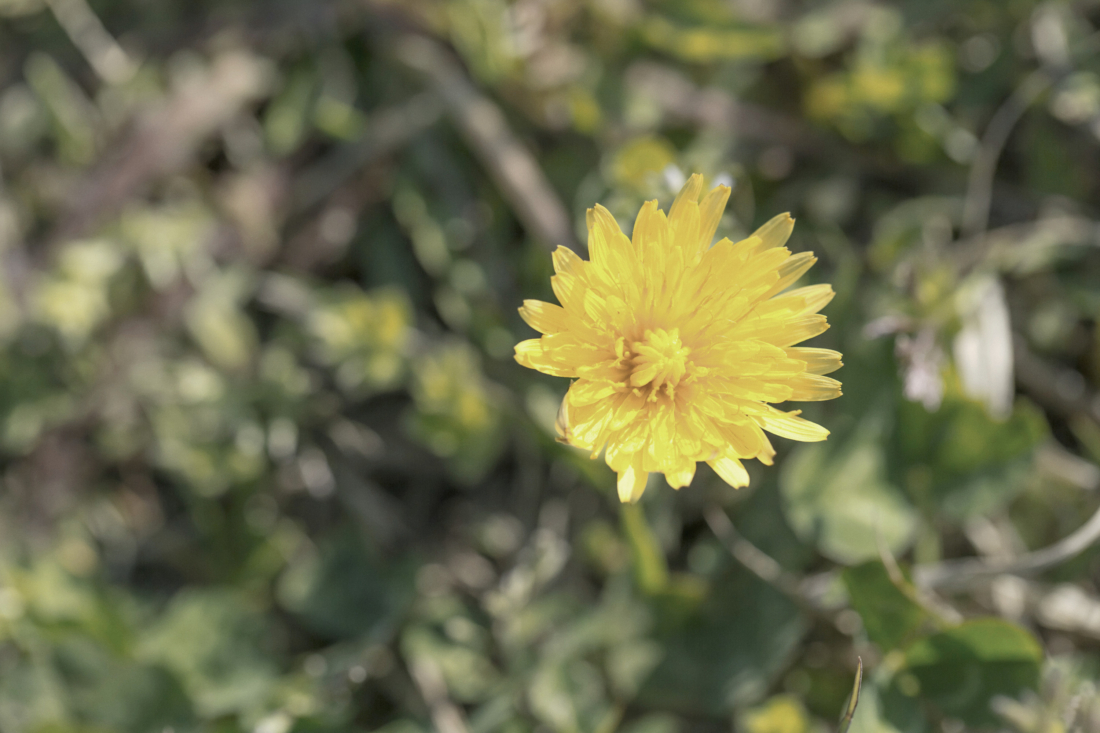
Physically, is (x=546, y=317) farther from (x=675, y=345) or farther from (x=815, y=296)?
(x=815, y=296)

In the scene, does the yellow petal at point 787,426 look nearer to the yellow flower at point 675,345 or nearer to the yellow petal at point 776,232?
the yellow flower at point 675,345

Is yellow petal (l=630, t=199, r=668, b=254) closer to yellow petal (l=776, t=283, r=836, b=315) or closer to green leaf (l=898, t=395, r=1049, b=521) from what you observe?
yellow petal (l=776, t=283, r=836, b=315)

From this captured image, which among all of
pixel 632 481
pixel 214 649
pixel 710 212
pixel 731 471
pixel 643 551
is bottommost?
pixel 643 551

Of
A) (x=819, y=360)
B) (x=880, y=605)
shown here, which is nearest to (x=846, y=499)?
(x=880, y=605)

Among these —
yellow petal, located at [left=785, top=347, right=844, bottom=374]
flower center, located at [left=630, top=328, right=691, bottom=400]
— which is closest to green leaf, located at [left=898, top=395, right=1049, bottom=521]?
yellow petal, located at [left=785, top=347, right=844, bottom=374]

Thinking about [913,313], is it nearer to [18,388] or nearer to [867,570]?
[867,570]

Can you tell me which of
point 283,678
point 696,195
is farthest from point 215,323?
point 696,195
